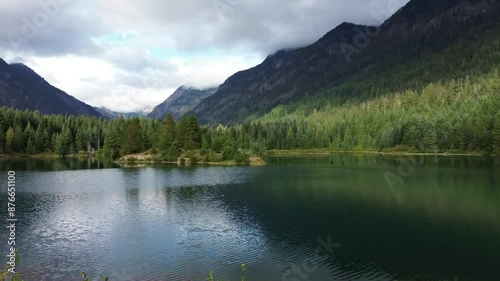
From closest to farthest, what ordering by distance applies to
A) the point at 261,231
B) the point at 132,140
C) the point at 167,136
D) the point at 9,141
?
1. the point at 261,231
2. the point at 167,136
3. the point at 132,140
4. the point at 9,141

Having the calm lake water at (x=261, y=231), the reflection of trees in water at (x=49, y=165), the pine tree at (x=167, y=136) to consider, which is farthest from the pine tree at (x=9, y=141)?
the calm lake water at (x=261, y=231)

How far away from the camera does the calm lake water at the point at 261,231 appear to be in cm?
3659

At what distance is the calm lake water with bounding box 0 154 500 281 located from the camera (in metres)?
36.6

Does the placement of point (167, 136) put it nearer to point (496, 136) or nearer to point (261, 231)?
point (261, 231)

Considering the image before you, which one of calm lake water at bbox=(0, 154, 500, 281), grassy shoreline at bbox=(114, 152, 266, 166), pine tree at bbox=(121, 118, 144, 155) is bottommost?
calm lake water at bbox=(0, 154, 500, 281)

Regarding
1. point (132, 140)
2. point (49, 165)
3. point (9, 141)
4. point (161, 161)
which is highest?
point (9, 141)

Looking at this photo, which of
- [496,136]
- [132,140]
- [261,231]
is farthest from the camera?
[496,136]

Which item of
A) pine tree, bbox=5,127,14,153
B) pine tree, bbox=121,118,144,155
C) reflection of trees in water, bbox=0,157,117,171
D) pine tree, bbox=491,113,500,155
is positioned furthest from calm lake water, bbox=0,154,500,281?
pine tree, bbox=5,127,14,153

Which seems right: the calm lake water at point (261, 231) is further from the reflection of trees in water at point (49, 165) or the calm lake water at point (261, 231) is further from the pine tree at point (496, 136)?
the pine tree at point (496, 136)

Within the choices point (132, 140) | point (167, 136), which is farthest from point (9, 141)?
point (167, 136)

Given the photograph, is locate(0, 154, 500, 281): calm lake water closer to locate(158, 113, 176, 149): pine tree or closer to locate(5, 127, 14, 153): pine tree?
locate(158, 113, 176, 149): pine tree

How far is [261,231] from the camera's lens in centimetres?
5022

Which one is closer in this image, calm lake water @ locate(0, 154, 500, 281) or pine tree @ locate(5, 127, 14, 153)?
calm lake water @ locate(0, 154, 500, 281)

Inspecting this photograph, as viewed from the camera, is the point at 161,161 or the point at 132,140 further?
the point at 132,140
